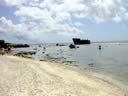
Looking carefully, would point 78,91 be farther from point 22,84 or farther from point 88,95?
point 22,84

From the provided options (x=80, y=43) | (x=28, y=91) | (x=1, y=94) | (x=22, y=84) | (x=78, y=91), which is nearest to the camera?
(x=1, y=94)

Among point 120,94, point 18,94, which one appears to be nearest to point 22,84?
point 18,94

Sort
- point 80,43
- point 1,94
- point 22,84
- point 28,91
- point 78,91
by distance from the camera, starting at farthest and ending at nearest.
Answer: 1. point 80,43
2. point 22,84
3. point 78,91
4. point 28,91
5. point 1,94

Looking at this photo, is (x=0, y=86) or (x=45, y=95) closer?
(x=45, y=95)

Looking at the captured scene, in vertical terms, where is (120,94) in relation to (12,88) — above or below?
below

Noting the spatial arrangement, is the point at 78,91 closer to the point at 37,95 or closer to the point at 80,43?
the point at 37,95

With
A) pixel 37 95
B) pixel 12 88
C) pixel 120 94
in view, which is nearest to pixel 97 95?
pixel 120 94

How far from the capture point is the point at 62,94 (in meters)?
9.34

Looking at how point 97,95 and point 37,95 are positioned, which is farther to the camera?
point 97,95

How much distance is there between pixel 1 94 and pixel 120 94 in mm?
8016

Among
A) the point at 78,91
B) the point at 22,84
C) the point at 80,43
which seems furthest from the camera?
the point at 80,43

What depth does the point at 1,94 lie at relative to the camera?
8891mm

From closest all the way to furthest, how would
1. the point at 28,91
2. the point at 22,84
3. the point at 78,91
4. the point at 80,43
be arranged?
the point at 28,91 < the point at 78,91 < the point at 22,84 < the point at 80,43

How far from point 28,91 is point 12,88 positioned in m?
1.31
